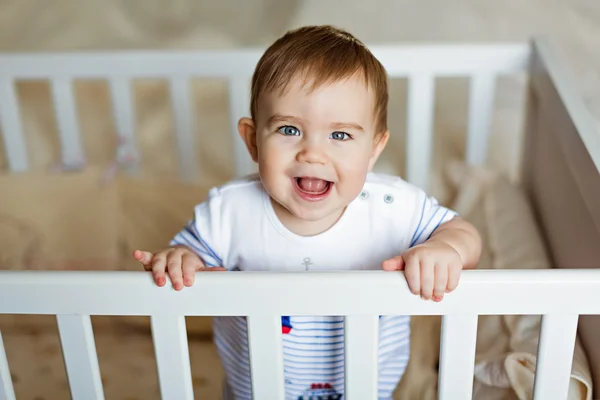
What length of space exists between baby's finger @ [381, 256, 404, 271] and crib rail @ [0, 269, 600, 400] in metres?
0.05

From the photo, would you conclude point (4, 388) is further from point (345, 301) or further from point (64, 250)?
point (64, 250)

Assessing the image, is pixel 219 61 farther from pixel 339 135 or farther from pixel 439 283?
pixel 439 283

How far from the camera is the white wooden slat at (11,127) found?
155 cm

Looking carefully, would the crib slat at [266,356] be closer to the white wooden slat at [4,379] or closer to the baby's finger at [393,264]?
the baby's finger at [393,264]

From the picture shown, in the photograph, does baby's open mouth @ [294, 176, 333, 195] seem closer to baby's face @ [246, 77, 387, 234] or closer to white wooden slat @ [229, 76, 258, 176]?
baby's face @ [246, 77, 387, 234]

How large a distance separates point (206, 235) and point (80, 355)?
234mm

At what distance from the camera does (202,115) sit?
2193mm

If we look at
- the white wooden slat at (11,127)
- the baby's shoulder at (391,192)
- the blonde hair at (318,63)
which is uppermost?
the white wooden slat at (11,127)

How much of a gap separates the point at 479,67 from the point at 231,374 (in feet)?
2.33

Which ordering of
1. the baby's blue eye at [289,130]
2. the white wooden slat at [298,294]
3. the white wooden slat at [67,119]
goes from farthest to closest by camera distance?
the white wooden slat at [67,119], the baby's blue eye at [289,130], the white wooden slat at [298,294]

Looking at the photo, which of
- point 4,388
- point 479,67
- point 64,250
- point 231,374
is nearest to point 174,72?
point 64,250

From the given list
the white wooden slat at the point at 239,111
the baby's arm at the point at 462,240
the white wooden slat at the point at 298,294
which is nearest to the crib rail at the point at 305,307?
the white wooden slat at the point at 298,294

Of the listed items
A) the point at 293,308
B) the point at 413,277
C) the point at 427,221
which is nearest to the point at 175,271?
the point at 293,308

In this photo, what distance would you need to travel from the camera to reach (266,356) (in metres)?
0.79
